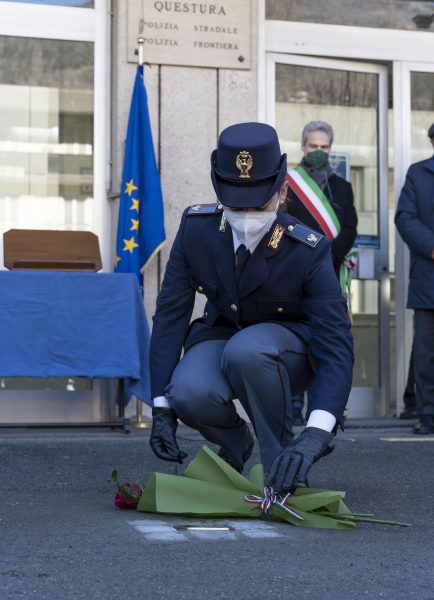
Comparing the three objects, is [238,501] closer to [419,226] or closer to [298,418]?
[298,418]

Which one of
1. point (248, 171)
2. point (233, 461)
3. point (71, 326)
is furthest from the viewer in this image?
point (71, 326)

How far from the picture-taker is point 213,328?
4.30 meters

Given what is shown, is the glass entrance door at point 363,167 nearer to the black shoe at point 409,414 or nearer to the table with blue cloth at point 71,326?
the black shoe at point 409,414

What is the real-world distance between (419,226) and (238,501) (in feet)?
11.8

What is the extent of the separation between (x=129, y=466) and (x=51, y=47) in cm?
313

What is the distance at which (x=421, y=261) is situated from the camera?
283 inches

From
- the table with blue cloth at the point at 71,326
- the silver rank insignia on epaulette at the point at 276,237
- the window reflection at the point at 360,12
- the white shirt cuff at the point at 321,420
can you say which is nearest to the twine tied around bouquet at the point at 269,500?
the white shirt cuff at the point at 321,420

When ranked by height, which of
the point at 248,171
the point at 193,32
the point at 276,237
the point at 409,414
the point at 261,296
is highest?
the point at 193,32

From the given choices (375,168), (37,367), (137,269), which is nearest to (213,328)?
(37,367)

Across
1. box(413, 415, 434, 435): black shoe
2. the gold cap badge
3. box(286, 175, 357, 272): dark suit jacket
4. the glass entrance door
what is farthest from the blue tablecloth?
the gold cap badge

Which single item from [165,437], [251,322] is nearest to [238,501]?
[165,437]

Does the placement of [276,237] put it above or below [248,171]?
below

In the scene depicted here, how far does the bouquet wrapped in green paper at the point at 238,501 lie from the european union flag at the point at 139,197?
3.23 meters

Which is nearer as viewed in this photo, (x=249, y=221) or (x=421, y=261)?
Answer: (x=249, y=221)
